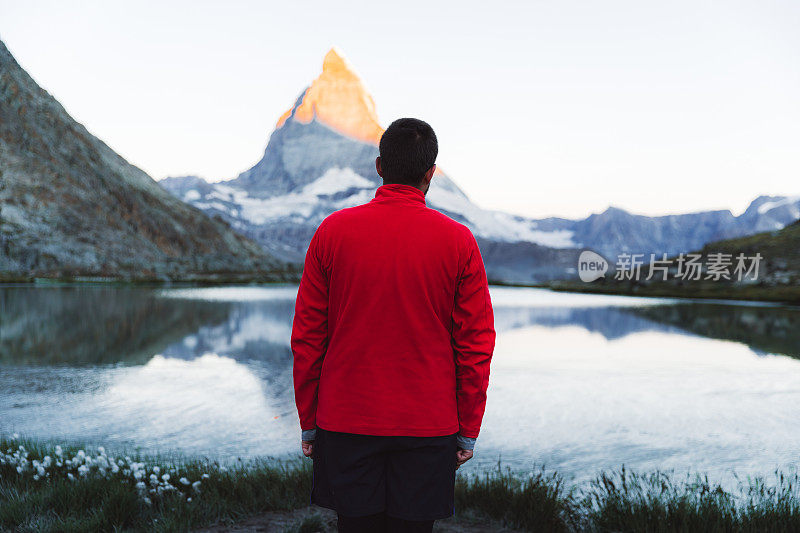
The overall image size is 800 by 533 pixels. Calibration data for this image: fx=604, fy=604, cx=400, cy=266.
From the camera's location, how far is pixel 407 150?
11.8ft

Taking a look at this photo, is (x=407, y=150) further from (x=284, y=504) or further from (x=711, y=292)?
(x=711, y=292)

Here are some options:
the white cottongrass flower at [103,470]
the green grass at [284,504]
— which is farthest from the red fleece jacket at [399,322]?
the white cottongrass flower at [103,470]

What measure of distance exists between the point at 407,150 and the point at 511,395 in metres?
11.9

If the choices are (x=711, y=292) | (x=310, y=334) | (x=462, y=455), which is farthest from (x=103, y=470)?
(x=711, y=292)

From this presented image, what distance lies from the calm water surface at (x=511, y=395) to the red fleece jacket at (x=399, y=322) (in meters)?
6.10

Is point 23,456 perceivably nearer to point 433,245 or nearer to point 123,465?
point 123,465

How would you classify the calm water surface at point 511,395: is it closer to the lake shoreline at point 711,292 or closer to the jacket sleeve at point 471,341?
the jacket sleeve at point 471,341

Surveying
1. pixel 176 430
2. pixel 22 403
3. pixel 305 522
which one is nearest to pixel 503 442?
pixel 305 522

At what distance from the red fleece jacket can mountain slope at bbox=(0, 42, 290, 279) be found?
11897 centimetres

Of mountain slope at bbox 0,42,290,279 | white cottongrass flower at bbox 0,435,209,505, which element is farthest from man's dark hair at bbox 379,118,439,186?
mountain slope at bbox 0,42,290,279

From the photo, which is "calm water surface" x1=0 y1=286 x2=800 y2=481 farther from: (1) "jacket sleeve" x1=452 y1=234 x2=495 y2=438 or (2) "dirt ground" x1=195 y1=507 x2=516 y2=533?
(1) "jacket sleeve" x1=452 y1=234 x2=495 y2=438

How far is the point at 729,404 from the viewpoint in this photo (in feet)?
45.8

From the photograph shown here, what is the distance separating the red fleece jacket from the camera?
3.41 meters

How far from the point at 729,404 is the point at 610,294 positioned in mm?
72469
